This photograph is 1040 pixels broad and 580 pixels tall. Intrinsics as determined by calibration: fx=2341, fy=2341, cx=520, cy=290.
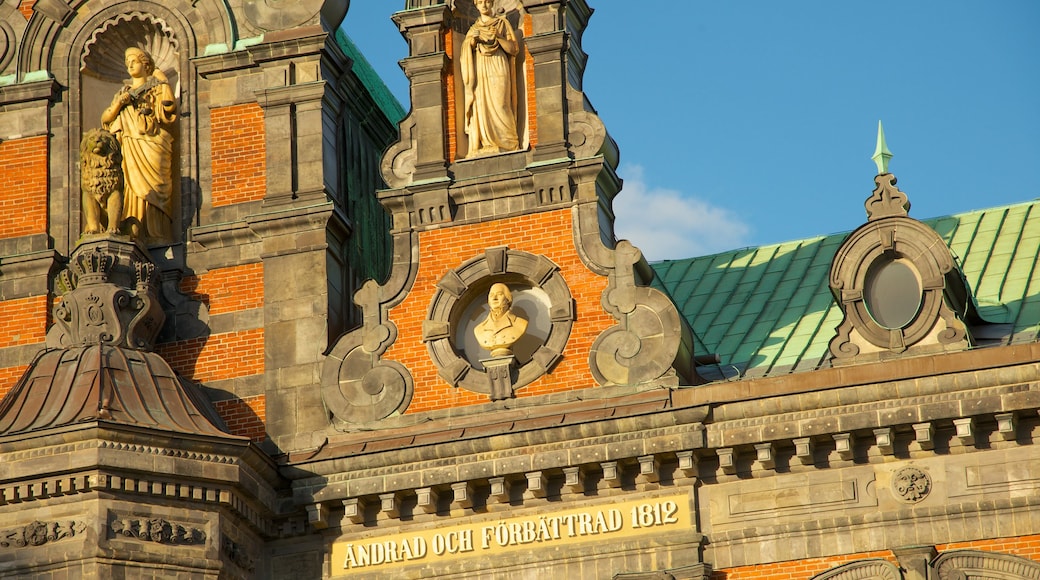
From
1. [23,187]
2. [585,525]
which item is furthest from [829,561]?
[23,187]

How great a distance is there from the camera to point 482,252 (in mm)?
26000

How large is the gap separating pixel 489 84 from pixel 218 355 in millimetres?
4355

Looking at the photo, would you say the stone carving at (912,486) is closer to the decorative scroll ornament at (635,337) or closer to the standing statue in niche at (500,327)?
the decorative scroll ornament at (635,337)

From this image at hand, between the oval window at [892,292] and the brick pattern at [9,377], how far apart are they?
961 centimetres

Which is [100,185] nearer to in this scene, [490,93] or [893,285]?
[490,93]

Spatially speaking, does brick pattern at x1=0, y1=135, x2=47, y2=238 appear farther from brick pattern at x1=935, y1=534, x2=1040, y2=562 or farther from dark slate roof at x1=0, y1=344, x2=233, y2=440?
brick pattern at x1=935, y1=534, x2=1040, y2=562

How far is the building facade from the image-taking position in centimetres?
2380

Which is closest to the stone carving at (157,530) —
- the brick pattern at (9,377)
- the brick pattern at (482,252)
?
Result: the brick pattern at (482,252)

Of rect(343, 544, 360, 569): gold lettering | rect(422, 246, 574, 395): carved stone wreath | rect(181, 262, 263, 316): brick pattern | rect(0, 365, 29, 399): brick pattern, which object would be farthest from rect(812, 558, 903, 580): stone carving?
rect(0, 365, 29, 399): brick pattern

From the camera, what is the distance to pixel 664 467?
24.3 meters

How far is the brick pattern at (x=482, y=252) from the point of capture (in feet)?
82.7

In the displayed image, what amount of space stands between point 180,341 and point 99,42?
430 cm

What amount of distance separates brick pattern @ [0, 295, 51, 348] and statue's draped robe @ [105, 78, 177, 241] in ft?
4.71

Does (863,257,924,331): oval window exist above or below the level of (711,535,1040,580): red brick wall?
above
